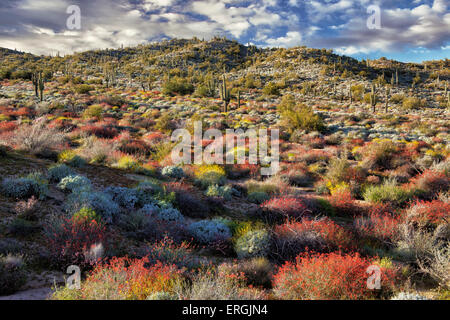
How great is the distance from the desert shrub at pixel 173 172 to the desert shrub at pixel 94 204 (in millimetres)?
3678

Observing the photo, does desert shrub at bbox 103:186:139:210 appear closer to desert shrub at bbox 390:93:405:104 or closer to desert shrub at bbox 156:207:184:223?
desert shrub at bbox 156:207:184:223

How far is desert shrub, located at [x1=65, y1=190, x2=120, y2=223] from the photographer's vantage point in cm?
555

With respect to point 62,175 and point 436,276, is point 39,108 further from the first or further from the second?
point 436,276

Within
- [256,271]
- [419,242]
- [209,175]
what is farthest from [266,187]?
[256,271]

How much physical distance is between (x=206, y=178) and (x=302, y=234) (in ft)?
16.6

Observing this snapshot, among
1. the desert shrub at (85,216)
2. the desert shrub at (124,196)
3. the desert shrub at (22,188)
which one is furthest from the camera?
the desert shrub at (124,196)

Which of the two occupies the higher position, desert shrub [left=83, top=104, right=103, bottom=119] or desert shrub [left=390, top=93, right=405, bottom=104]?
desert shrub [left=390, top=93, right=405, bottom=104]

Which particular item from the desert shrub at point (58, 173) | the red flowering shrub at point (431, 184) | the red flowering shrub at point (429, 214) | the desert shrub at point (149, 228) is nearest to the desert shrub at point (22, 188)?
the desert shrub at point (58, 173)

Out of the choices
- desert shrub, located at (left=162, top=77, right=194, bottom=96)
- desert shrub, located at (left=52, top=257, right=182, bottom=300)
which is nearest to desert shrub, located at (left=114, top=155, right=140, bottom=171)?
desert shrub, located at (left=52, top=257, right=182, bottom=300)

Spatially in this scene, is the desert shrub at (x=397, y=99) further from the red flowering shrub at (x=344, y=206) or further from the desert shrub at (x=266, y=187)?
the desert shrub at (x=266, y=187)

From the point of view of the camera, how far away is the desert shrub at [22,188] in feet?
18.9

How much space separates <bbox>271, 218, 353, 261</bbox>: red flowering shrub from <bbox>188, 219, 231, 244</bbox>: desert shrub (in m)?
1.17

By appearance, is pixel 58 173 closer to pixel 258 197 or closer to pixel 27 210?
pixel 27 210

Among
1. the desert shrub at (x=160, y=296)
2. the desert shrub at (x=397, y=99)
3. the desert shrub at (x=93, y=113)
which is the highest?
the desert shrub at (x=397, y=99)
